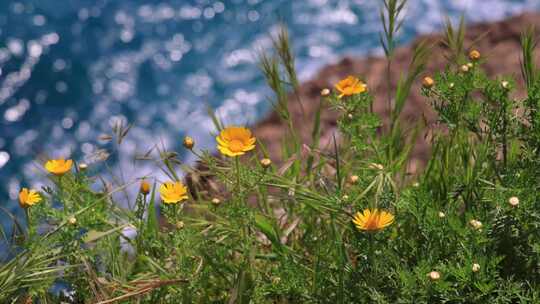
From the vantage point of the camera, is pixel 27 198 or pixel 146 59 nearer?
pixel 27 198

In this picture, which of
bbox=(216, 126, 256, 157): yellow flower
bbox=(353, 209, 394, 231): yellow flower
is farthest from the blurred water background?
bbox=(353, 209, 394, 231): yellow flower

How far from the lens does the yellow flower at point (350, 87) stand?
162 centimetres

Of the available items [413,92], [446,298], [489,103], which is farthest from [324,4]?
[446,298]

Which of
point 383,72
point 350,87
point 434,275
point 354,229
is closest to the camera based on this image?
point 434,275

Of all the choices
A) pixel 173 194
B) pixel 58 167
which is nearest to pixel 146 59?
pixel 58 167

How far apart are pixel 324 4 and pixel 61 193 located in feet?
13.9

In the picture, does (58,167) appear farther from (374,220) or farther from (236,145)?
(374,220)

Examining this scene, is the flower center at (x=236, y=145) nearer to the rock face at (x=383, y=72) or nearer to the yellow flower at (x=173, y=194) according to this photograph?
the yellow flower at (x=173, y=194)

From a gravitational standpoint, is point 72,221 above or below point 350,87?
below

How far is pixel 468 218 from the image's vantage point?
57.9 inches

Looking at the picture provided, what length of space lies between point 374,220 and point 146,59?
3976 millimetres

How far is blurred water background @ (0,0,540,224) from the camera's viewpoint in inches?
185

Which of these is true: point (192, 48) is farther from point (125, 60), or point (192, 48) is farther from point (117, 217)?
point (117, 217)

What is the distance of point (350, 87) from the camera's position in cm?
163
